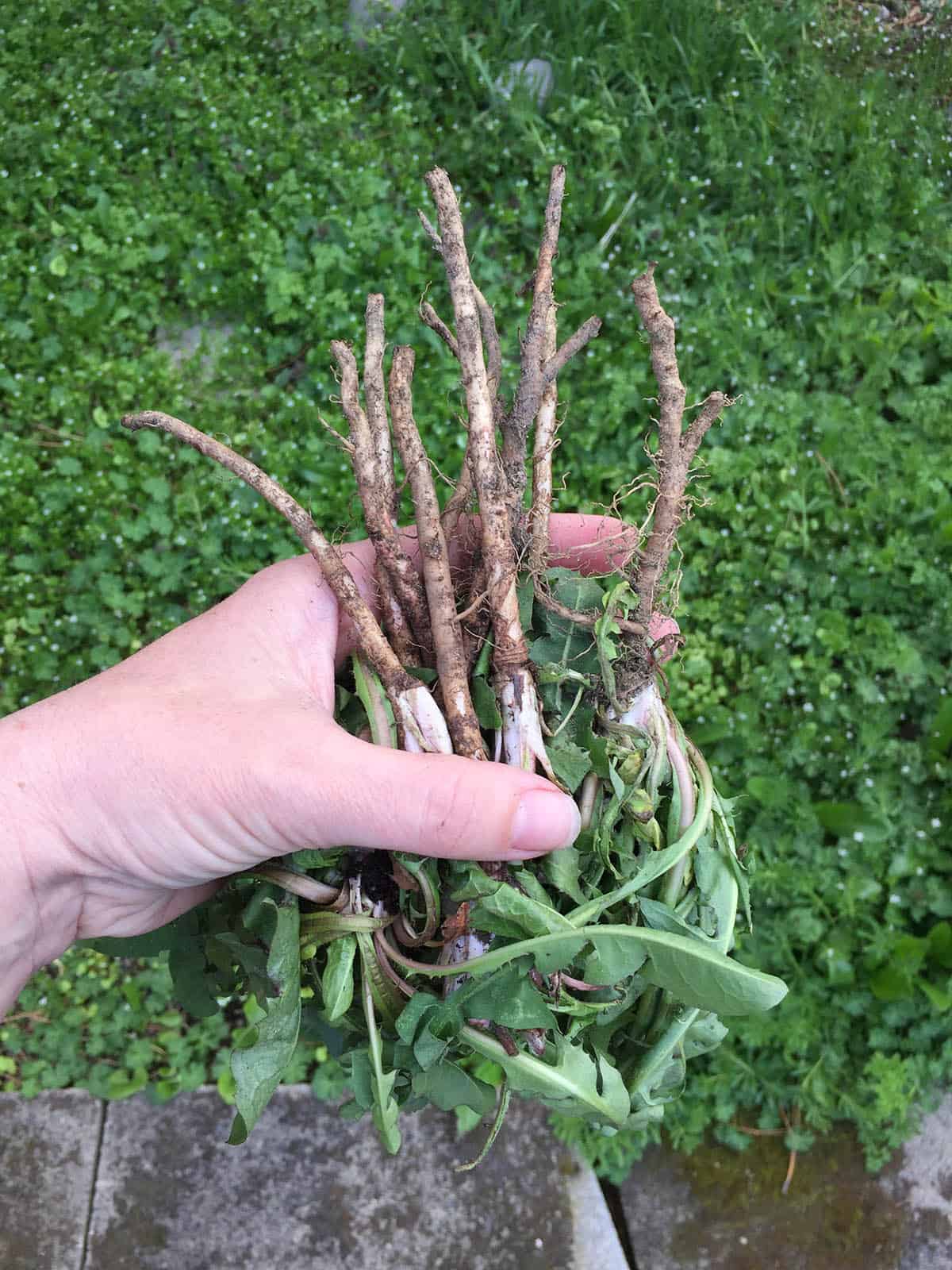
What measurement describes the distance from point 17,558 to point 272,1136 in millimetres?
2086

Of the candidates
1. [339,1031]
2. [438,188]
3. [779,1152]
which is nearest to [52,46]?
[438,188]

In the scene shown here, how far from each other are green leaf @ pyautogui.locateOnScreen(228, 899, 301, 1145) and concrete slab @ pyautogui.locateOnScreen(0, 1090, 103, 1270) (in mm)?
1486

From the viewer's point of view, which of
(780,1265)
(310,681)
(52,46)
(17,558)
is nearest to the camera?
(310,681)

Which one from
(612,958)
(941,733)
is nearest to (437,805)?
(612,958)

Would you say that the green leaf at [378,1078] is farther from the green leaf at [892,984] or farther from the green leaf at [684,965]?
the green leaf at [892,984]

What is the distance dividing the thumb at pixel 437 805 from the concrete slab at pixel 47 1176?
1876 mm

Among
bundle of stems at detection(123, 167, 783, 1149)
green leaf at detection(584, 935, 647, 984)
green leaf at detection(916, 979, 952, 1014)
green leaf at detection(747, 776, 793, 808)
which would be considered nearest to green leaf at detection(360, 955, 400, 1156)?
bundle of stems at detection(123, 167, 783, 1149)

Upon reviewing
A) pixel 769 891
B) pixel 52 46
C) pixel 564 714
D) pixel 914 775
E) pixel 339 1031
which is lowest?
pixel 769 891

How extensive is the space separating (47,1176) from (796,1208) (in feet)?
6.92

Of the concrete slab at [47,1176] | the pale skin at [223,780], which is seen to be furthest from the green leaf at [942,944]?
the concrete slab at [47,1176]

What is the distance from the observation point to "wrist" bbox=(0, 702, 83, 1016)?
1839 mm

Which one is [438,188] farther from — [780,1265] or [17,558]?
[780,1265]

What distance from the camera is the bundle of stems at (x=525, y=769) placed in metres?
1.70

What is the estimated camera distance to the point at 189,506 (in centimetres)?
353
